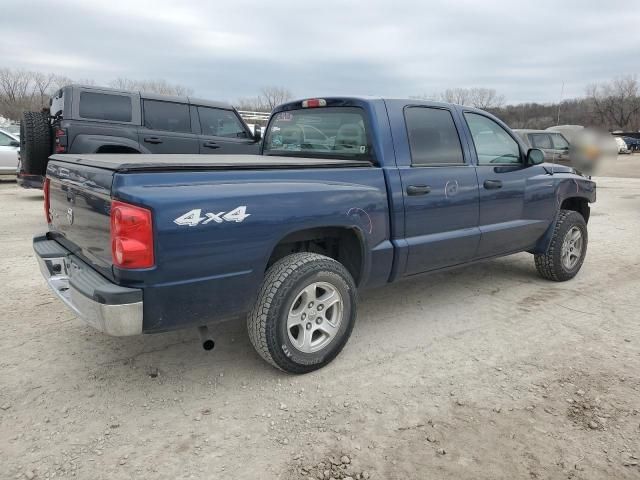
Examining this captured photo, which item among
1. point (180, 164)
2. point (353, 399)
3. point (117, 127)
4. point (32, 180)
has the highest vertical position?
point (117, 127)

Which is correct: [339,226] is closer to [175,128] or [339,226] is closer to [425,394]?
[425,394]

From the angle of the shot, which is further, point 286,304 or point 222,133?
point 222,133

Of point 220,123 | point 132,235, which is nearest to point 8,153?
point 220,123

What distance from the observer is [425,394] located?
2.94m

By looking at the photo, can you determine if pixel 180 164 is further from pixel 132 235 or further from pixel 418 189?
pixel 418 189

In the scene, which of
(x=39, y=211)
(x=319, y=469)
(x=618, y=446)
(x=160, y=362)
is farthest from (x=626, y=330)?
(x=39, y=211)

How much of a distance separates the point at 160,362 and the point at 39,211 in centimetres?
660

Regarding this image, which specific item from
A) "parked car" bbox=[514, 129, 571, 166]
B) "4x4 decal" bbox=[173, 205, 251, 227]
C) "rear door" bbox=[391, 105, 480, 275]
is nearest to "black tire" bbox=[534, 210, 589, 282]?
"rear door" bbox=[391, 105, 480, 275]

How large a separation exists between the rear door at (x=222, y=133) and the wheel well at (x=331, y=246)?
5529 millimetres

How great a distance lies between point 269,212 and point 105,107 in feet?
19.9

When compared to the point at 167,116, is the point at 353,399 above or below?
below

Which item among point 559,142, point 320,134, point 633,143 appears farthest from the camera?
point 633,143

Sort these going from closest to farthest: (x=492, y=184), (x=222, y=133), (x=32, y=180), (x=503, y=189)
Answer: (x=492, y=184)
(x=503, y=189)
(x=32, y=180)
(x=222, y=133)

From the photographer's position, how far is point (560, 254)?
4992 millimetres
